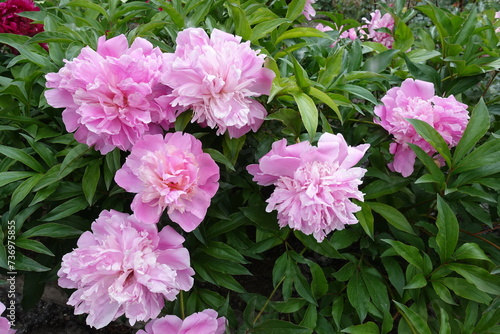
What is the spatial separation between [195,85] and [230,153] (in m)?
0.19

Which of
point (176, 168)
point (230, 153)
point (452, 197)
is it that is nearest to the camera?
point (176, 168)

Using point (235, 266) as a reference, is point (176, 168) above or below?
above

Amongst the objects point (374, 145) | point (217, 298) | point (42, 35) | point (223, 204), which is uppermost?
point (42, 35)

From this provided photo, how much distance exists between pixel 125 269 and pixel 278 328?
0.35 meters

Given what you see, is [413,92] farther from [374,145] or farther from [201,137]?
[201,137]

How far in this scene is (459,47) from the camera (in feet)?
3.76

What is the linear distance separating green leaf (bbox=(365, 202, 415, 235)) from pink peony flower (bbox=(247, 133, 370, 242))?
18cm

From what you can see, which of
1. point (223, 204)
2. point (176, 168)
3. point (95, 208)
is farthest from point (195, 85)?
point (95, 208)

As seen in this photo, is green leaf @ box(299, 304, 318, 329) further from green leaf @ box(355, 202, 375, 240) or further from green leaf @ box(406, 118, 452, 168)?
green leaf @ box(406, 118, 452, 168)

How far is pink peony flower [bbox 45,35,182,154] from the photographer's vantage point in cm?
81

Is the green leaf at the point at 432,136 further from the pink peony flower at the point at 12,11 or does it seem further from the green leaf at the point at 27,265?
the pink peony flower at the point at 12,11

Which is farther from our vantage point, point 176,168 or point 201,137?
point 201,137

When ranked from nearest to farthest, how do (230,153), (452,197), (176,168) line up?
(176,168), (230,153), (452,197)

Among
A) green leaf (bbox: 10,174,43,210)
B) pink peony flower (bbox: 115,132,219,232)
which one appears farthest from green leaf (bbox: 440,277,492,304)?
green leaf (bbox: 10,174,43,210)
